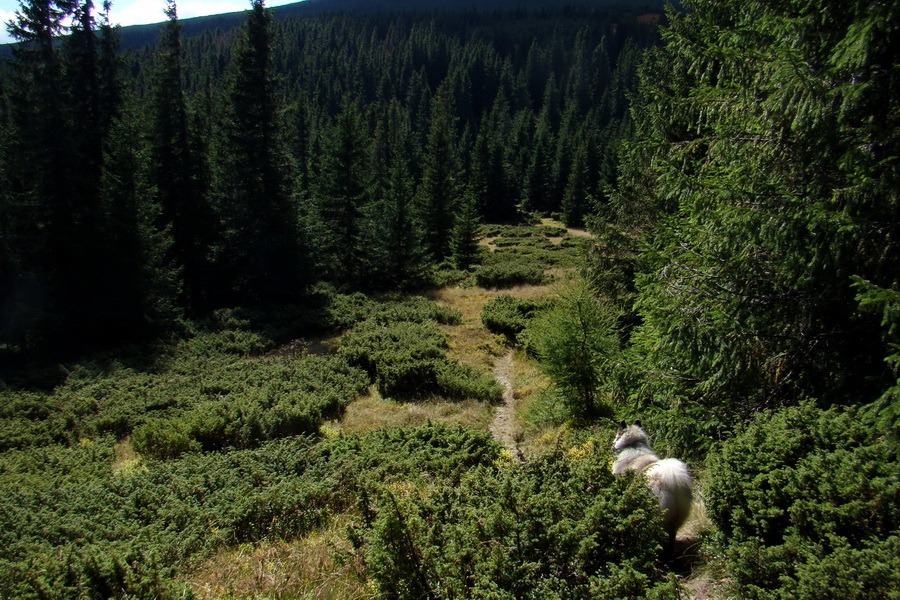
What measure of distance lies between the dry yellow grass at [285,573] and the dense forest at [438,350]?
36mm

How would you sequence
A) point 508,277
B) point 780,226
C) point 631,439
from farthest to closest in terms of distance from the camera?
1. point 508,277
2. point 631,439
3. point 780,226

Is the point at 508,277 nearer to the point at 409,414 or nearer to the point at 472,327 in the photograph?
the point at 472,327

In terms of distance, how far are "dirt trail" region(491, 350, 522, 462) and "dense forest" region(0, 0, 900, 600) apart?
0.65 ft

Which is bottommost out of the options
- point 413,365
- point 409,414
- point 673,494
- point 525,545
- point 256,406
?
point 409,414

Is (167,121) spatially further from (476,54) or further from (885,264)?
(476,54)

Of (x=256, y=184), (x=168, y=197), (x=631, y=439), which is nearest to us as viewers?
(x=631, y=439)

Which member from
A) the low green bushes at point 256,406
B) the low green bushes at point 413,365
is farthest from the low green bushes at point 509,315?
the low green bushes at point 256,406

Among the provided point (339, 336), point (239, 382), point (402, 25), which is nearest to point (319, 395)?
point (239, 382)

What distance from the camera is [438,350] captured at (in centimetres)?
1645

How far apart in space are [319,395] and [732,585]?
11250 mm

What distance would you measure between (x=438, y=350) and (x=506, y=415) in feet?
14.5

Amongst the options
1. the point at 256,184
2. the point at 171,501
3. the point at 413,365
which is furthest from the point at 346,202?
the point at 171,501

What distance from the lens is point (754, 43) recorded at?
5797 mm

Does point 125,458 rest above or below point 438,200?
below
